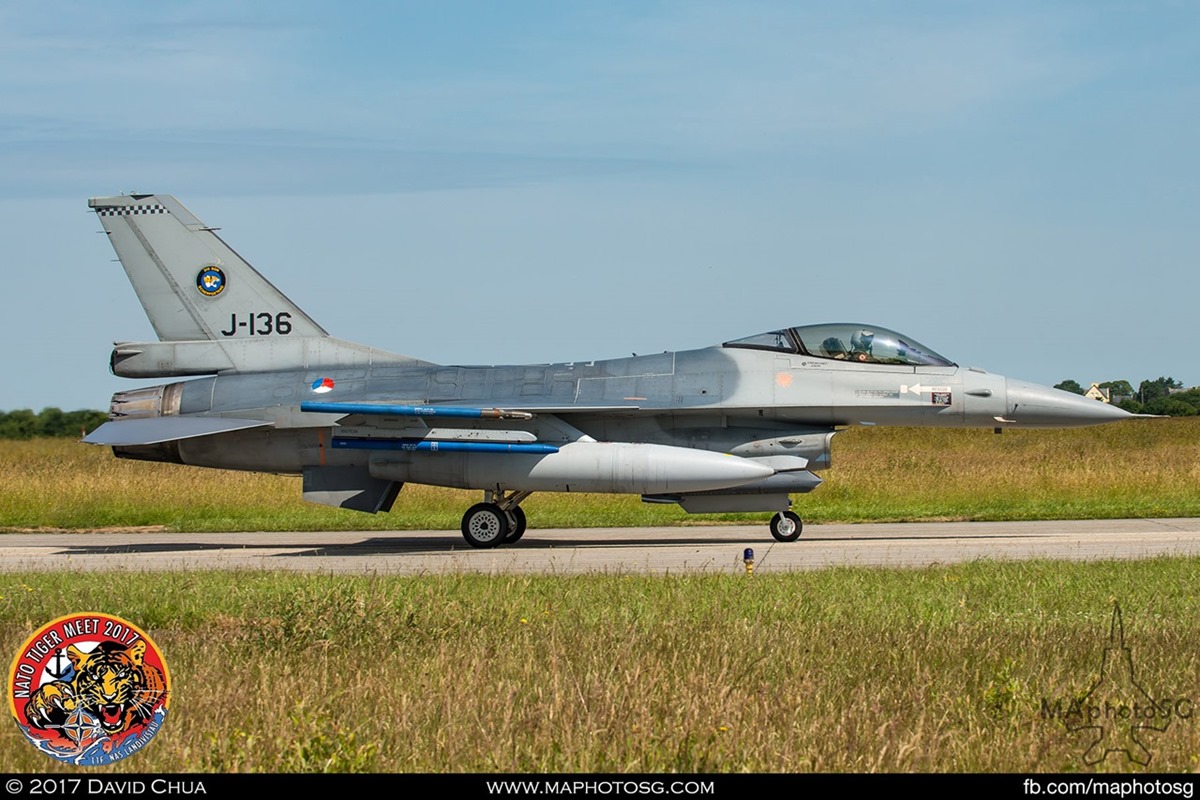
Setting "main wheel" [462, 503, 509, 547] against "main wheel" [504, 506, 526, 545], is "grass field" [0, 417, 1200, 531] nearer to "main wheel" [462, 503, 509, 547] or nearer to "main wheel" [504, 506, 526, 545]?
"main wheel" [504, 506, 526, 545]

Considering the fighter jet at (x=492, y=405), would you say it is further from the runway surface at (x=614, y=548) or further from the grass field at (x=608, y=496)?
the grass field at (x=608, y=496)

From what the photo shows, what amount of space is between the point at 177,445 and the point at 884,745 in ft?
45.5

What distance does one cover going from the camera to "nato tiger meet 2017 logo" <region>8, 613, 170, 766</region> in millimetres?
5488

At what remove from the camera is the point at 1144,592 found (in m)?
10.4

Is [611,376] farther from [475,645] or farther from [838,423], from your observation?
[475,645]

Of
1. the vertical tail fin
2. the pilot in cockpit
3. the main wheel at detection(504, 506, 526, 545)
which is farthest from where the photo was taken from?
the vertical tail fin

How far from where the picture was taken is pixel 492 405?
16797 millimetres

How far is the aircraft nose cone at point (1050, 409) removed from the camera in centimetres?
1680

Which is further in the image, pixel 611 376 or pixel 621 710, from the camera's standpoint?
pixel 611 376

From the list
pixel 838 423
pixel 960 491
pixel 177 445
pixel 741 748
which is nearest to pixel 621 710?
pixel 741 748

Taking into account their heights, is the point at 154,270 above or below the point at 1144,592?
above

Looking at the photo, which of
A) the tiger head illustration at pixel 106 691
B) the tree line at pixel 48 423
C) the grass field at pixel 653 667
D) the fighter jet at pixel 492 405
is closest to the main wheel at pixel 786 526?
the fighter jet at pixel 492 405

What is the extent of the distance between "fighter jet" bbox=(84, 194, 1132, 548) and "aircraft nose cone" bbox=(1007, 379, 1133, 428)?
3 cm

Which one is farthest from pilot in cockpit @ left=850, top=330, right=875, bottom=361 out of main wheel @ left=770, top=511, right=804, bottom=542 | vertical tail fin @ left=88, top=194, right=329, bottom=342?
vertical tail fin @ left=88, top=194, right=329, bottom=342
